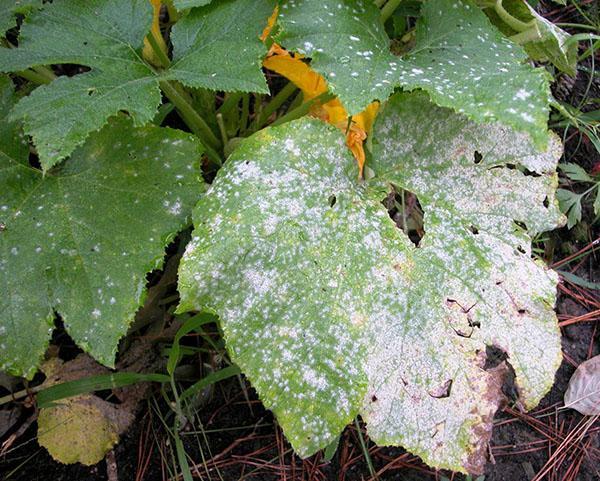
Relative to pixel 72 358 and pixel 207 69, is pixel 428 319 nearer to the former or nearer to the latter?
pixel 207 69

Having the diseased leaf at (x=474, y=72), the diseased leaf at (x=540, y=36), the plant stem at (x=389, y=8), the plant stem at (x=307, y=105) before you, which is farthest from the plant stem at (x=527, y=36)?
the plant stem at (x=307, y=105)

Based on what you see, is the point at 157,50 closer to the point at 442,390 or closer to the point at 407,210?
the point at 407,210

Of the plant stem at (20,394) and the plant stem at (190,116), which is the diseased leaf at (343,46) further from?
the plant stem at (20,394)

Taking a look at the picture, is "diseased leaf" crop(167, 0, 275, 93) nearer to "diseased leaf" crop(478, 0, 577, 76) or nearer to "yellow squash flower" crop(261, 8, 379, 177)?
"yellow squash flower" crop(261, 8, 379, 177)

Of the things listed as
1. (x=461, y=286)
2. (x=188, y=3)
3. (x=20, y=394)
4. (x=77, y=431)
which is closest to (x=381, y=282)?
(x=461, y=286)

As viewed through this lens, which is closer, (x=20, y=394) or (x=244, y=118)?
(x=20, y=394)

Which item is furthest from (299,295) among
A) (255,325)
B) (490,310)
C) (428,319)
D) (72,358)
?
(72,358)

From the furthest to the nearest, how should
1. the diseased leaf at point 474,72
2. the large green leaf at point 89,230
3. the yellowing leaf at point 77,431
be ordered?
the yellowing leaf at point 77,431 → the large green leaf at point 89,230 → the diseased leaf at point 474,72
